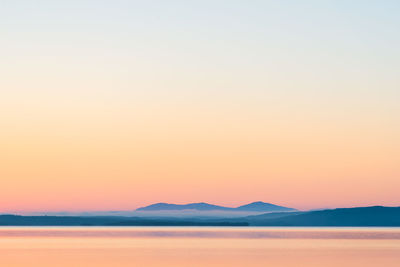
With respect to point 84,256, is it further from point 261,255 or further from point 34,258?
point 261,255

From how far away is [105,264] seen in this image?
54.5 m

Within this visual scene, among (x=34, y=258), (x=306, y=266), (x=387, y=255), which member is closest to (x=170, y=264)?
(x=306, y=266)

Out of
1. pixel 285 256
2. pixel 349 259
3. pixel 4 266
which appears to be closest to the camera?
pixel 4 266

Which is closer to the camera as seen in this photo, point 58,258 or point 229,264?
point 229,264

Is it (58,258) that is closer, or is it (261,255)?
(58,258)

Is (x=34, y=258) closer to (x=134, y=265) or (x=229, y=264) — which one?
(x=134, y=265)

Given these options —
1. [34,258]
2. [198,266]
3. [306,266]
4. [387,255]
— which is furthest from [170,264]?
[387,255]

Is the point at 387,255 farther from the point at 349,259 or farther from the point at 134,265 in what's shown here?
the point at 134,265

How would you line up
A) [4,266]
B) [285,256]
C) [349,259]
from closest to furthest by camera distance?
[4,266]
[349,259]
[285,256]

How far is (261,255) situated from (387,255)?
30.6 feet

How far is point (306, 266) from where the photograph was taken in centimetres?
5294

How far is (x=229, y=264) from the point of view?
55000 millimetres

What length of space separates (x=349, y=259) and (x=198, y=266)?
1257 cm

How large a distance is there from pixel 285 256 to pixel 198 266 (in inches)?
543
